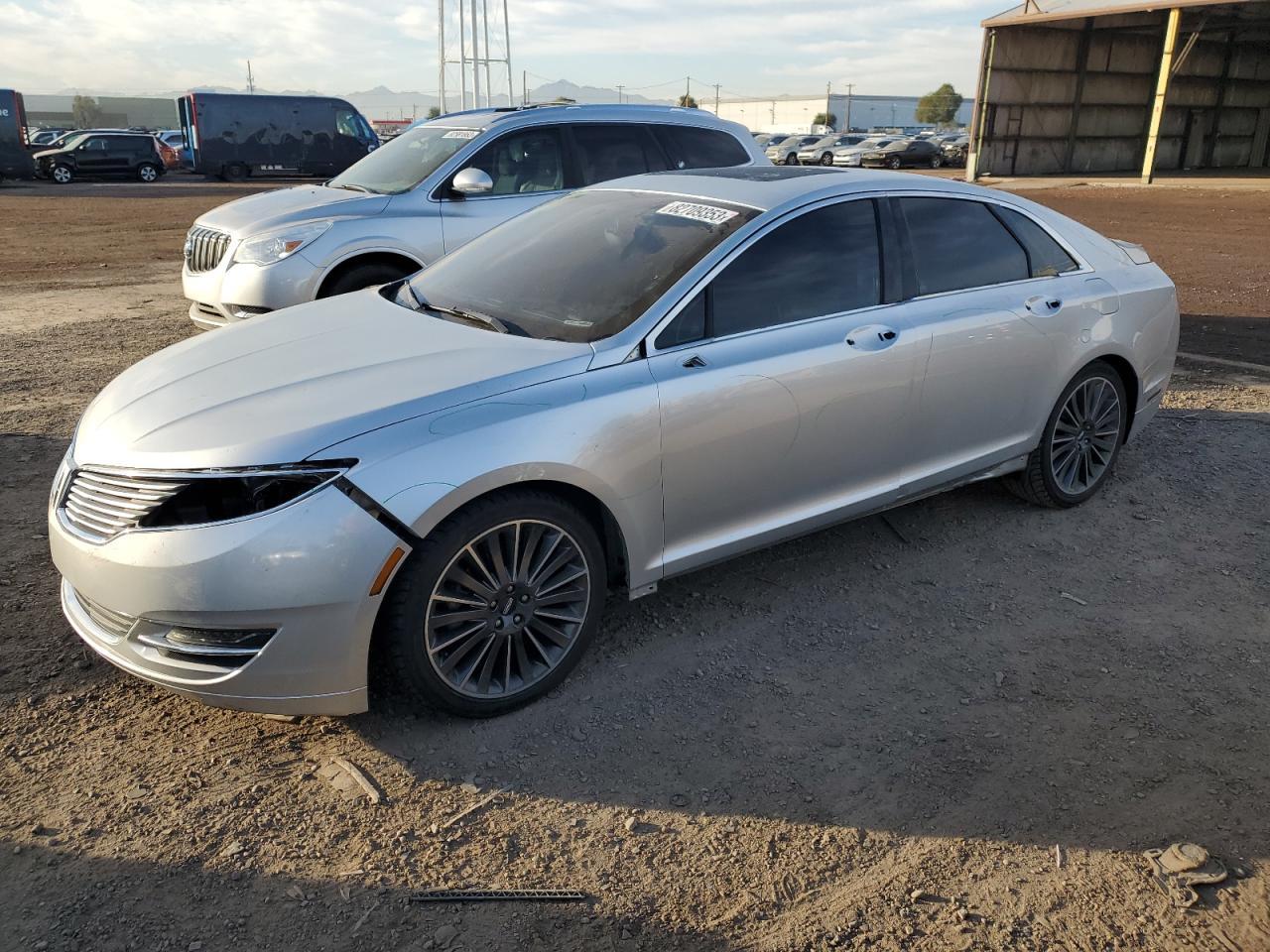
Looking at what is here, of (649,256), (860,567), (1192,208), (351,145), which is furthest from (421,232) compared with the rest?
(351,145)

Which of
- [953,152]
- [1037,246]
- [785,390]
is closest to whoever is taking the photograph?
[785,390]

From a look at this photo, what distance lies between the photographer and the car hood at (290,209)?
7.31 meters

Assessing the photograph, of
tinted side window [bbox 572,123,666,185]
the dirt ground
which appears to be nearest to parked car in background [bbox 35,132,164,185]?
tinted side window [bbox 572,123,666,185]

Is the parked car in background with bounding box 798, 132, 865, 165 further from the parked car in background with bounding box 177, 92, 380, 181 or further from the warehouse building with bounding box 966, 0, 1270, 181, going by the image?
the parked car in background with bounding box 177, 92, 380, 181

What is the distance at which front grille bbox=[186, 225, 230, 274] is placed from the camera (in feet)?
24.5

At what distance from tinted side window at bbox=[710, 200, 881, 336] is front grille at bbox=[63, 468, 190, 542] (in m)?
1.96

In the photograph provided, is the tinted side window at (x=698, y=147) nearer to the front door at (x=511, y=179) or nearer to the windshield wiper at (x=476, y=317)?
the front door at (x=511, y=179)

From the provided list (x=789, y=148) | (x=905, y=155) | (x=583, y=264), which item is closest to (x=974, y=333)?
(x=583, y=264)

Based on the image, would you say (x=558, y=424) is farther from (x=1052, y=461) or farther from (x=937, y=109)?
(x=937, y=109)

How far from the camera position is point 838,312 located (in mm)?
4094

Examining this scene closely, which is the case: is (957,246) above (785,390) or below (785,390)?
above

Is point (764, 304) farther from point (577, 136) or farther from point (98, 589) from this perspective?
Answer: point (577, 136)

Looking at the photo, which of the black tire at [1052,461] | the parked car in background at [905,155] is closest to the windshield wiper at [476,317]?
the black tire at [1052,461]

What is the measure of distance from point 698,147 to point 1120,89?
1342 inches
